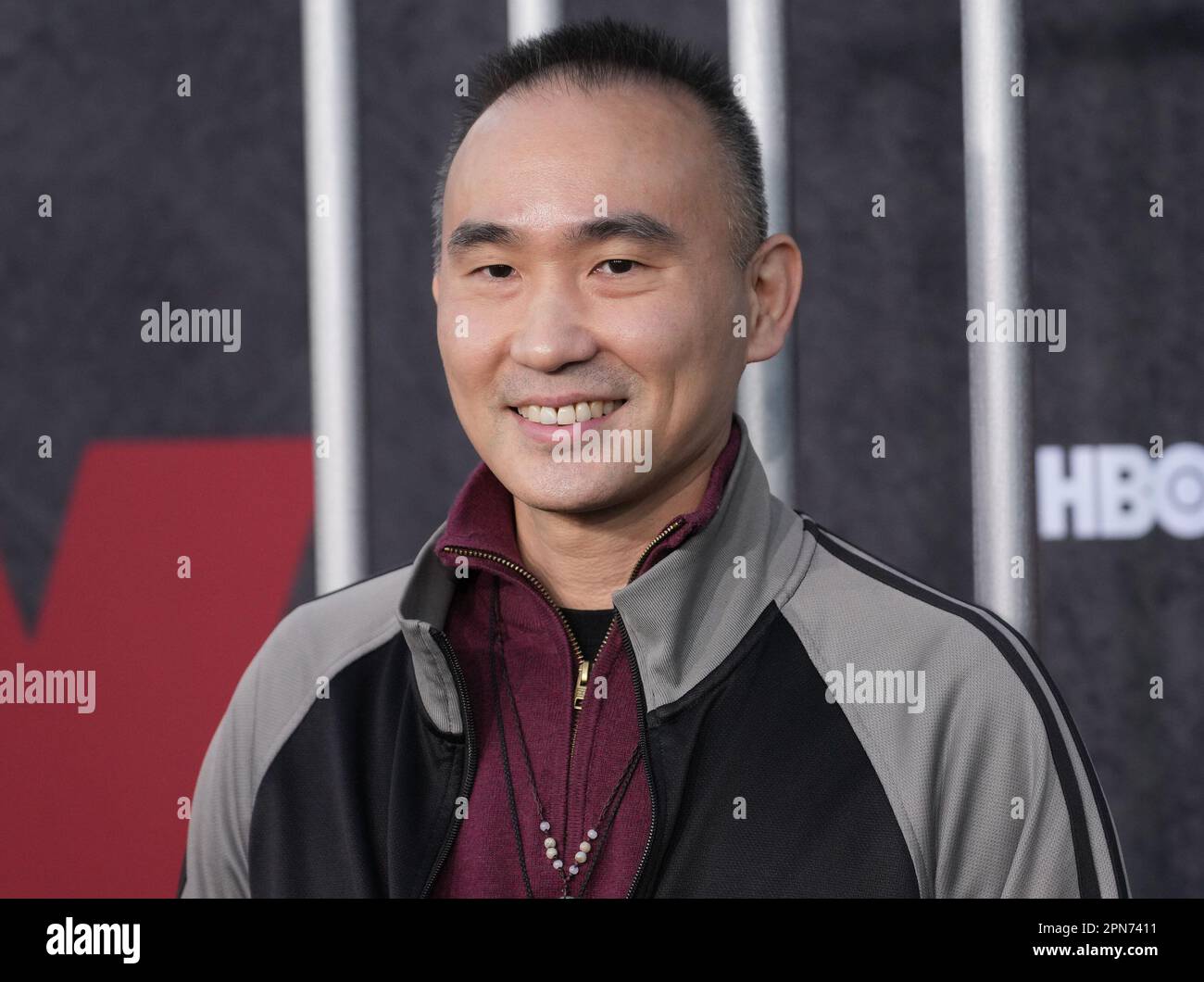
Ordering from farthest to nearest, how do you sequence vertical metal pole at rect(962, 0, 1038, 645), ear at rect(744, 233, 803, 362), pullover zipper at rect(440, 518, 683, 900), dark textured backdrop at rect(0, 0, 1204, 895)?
1. dark textured backdrop at rect(0, 0, 1204, 895)
2. vertical metal pole at rect(962, 0, 1038, 645)
3. ear at rect(744, 233, 803, 362)
4. pullover zipper at rect(440, 518, 683, 900)

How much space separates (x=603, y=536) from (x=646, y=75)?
0.33 metres

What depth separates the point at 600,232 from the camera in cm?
83

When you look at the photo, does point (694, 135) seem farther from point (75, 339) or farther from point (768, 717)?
point (75, 339)

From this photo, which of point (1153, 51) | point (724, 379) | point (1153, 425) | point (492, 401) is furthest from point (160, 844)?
point (1153, 51)

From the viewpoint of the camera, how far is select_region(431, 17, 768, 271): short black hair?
0.87m

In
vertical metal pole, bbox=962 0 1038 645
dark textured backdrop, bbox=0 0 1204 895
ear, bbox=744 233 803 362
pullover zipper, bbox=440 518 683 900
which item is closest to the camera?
pullover zipper, bbox=440 518 683 900

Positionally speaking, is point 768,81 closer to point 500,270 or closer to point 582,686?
point 500,270

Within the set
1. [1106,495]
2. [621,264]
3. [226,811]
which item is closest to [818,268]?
[1106,495]

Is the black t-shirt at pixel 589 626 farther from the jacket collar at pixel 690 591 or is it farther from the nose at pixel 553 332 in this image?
the nose at pixel 553 332

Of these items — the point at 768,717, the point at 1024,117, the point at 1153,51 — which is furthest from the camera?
the point at 1153,51

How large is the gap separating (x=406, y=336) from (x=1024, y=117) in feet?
2.06

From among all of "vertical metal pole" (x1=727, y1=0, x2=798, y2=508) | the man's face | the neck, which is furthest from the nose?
"vertical metal pole" (x1=727, y1=0, x2=798, y2=508)

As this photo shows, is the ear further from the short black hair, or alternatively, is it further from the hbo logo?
the hbo logo
